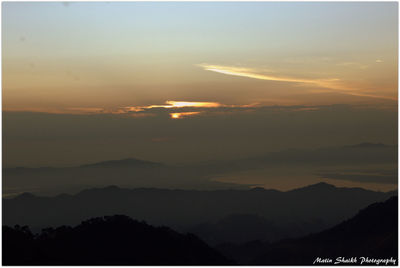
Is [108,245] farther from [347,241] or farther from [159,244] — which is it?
[347,241]

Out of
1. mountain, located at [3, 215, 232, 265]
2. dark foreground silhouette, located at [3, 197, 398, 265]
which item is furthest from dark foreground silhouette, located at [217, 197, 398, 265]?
mountain, located at [3, 215, 232, 265]

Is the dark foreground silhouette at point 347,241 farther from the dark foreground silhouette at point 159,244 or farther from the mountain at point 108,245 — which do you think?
the mountain at point 108,245

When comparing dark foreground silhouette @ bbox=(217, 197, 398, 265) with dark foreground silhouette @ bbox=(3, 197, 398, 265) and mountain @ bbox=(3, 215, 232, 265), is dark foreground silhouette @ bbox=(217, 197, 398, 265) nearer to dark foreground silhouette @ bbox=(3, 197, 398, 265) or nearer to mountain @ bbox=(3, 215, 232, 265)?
dark foreground silhouette @ bbox=(3, 197, 398, 265)

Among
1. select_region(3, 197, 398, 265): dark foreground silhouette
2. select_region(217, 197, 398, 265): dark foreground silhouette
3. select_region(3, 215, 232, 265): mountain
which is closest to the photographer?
select_region(3, 215, 232, 265): mountain

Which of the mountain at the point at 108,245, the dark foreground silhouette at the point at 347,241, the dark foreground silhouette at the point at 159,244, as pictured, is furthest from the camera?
the dark foreground silhouette at the point at 347,241

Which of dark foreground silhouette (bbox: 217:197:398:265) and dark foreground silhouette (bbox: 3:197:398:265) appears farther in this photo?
dark foreground silhouette (bbox: 217:197:398:265)

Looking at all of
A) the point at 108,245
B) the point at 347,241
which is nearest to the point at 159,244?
the point at 108,245

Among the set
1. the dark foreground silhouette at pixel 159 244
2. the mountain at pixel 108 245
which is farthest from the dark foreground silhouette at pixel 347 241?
the mountain at pixel 108 245
